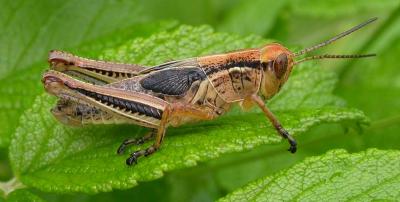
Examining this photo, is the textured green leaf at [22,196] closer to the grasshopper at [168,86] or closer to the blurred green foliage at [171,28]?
the blurred green foliage at [171,28]

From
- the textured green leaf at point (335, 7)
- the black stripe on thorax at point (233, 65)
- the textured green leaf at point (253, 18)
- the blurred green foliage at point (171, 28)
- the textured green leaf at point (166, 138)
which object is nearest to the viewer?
the textured green leaf at point (166, 138)

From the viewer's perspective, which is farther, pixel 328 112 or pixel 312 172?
pixel 328 112

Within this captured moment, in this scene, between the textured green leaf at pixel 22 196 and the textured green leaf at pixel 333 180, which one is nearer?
the textured green leaf at pixel 333 180

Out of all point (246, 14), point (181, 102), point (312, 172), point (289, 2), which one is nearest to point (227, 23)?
point (246, 14)

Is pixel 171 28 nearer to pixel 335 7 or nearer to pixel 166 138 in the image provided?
pixel 166 138

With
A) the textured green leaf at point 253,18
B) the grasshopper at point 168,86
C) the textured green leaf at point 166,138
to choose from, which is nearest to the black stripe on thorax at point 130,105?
the grasshopper at point 168,86

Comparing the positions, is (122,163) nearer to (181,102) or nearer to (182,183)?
(181,102)

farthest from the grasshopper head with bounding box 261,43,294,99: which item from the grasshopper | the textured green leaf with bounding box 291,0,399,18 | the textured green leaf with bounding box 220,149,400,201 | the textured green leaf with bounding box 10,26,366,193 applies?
the textured green leaf with bounding box 291,0,399,18

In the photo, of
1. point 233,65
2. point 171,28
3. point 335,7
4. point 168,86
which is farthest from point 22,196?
point 335,7
